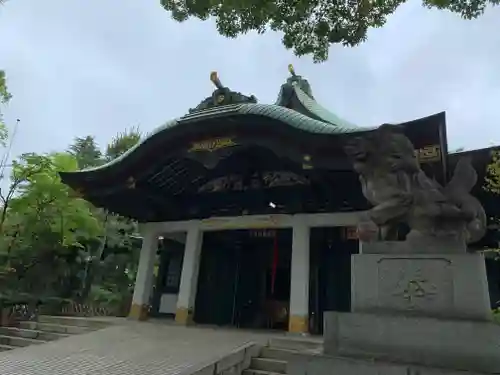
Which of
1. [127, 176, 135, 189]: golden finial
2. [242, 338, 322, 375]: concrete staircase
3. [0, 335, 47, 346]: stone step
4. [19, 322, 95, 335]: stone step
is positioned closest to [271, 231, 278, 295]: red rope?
[242, 338, 322, 375]: concrete staircase

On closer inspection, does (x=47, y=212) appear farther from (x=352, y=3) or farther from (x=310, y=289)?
(x=352, y=3)

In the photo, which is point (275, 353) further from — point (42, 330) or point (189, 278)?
point (42, 330)

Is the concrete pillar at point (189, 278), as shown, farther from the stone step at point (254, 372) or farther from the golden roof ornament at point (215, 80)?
the stone step at point (254, 372)

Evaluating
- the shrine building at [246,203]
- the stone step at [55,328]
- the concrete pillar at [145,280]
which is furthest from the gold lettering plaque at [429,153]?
the stone step at [55,328]

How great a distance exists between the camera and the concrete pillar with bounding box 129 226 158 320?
37.1 feet

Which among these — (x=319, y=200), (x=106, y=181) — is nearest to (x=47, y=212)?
(x=106, y=181)

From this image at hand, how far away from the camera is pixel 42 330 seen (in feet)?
32.9

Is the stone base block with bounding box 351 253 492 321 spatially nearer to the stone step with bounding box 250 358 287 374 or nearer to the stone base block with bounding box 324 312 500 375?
the stone base block with bounding box 324 312 500 375

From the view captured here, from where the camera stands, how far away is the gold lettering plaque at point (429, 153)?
7047mm

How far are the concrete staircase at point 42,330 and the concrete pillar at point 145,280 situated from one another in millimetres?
1237

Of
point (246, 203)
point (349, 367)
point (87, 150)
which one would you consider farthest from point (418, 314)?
point (87, 150)

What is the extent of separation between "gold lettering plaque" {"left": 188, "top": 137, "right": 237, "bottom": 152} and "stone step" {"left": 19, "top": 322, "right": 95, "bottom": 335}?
5.03m

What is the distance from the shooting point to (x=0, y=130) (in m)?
12.3

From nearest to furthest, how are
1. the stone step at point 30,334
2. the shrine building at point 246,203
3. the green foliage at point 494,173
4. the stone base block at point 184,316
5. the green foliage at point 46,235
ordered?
the green foliage at point 494,173 → the shrine building at point 246,203 → the stone step at point 30,334 → the stone base block at point 184,316 → the green foliage at point 46,235
